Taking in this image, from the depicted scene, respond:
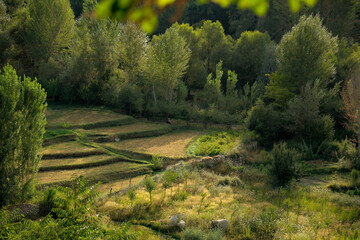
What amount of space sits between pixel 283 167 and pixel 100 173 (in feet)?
33.1

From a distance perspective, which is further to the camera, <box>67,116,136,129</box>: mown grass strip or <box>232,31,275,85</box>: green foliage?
<box>232,31,275,85</box>: green foliage

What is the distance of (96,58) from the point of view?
34.6 m

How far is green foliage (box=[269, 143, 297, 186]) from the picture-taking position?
43.6 ft

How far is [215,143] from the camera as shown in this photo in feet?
70.0

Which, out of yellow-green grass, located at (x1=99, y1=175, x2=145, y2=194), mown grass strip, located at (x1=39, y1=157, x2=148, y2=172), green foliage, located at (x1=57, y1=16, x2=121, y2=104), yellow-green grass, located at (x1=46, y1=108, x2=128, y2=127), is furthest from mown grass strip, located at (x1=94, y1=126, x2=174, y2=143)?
green foliage, located at (x1=57, y1=16, x2=121, y2=104)

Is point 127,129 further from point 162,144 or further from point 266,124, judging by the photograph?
point 266,124

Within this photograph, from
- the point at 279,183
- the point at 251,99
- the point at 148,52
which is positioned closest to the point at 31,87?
the point at 279,183

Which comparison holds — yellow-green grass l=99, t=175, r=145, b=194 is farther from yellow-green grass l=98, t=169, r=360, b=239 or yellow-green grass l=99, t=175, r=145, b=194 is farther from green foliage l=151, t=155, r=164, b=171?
yellow-green grass l=98, t=169, r=360, b=239

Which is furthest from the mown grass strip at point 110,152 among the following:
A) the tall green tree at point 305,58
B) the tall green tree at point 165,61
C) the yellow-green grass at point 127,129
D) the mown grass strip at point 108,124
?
the tall green tree at point 305,58

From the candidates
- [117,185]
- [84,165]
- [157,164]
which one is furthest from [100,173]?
[157,164]

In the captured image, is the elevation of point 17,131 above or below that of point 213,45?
below

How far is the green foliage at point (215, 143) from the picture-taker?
19.7m

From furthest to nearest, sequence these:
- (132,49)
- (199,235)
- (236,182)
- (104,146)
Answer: (132,49), (104,146), (236,182), (199,235)

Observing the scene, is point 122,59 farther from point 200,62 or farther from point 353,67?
point 353,67
